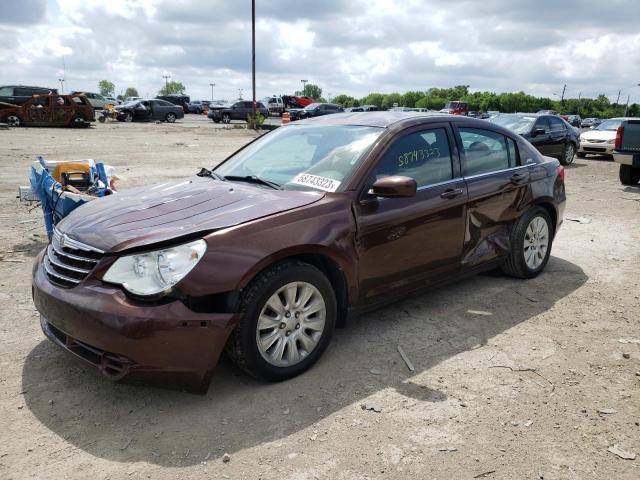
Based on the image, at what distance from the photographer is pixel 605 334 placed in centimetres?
423

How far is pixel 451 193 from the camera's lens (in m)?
4.36

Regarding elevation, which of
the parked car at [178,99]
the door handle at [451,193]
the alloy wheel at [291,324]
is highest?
the parked car at [178,99]

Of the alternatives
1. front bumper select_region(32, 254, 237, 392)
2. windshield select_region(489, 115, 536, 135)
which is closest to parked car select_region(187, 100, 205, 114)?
windshield select_region(489, 115, 536, 135)

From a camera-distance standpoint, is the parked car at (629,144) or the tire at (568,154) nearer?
the parked car at (629,144)

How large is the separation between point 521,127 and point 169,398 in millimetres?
13707

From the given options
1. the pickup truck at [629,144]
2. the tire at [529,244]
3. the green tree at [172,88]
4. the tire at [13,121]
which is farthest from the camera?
the green tree at [172,88]

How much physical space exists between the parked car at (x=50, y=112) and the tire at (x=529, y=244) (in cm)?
2623

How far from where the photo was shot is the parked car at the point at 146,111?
116ft

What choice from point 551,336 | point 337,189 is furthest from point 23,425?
point 551,336

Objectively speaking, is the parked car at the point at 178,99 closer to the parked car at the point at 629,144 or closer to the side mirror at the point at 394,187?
the parked car at the point at 629,144

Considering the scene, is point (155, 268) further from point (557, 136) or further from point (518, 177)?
point (557, 136)

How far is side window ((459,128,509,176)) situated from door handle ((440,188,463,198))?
0.73 ft

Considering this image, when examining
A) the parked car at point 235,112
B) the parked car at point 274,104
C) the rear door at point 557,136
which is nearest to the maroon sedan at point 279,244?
the rear door at point 557,136

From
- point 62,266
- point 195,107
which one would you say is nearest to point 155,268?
point 62,266
